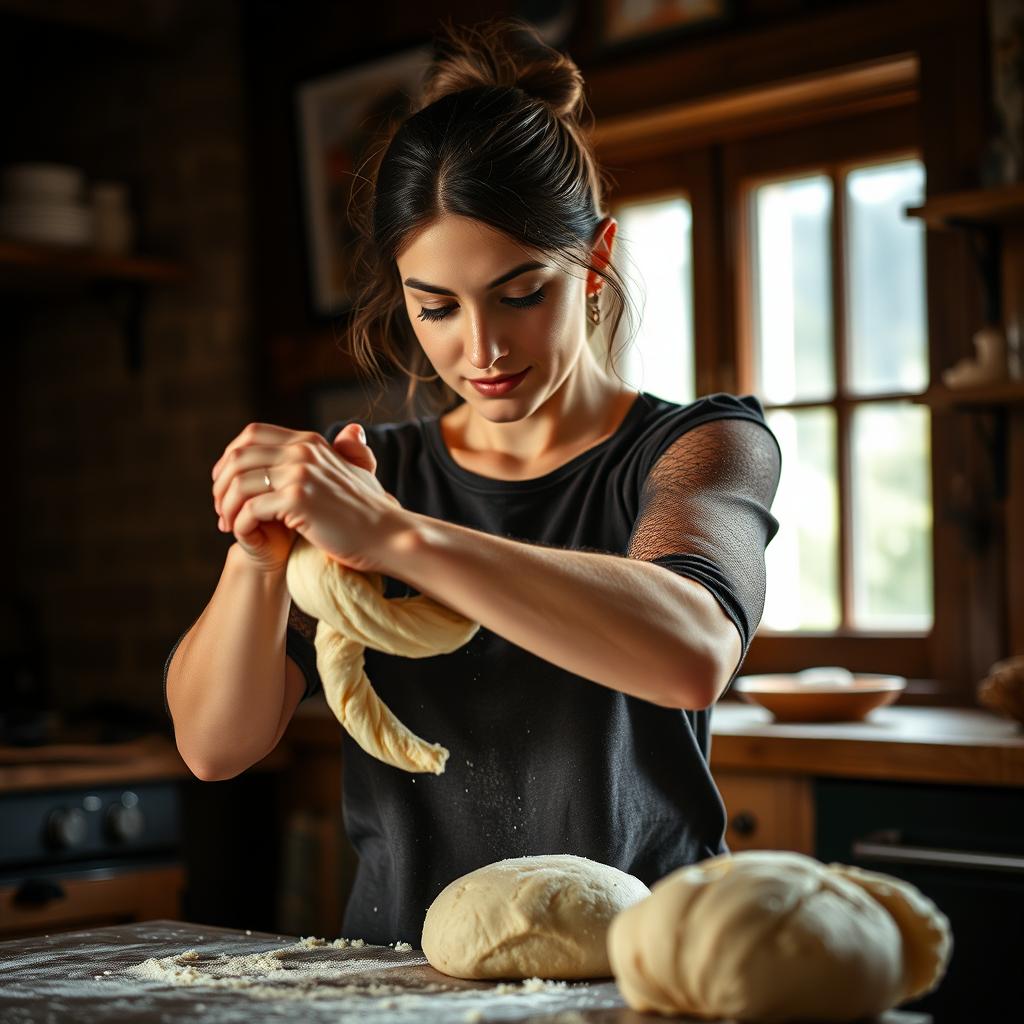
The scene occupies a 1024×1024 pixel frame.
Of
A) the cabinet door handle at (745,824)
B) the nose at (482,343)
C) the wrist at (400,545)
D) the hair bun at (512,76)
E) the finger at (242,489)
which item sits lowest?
the cabinet door handle at (745,824)

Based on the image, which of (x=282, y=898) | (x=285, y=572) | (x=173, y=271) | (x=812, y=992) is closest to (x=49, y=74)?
(x=173, y=271)

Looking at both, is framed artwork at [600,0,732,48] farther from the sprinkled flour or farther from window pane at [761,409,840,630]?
the sprinkled flour

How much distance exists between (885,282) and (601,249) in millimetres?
1372

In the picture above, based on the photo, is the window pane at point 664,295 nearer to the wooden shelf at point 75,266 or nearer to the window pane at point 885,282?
the window pane at point 885,282

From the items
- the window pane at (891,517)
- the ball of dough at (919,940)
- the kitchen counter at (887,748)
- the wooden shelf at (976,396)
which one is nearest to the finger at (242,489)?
the ball of dough at (919,940)

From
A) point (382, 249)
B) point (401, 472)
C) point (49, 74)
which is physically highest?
point (49, 74)

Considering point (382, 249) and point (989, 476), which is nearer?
point (382, 249)

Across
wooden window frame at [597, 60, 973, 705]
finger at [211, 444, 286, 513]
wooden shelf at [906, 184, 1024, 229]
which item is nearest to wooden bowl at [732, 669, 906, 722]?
wooden window frame at [597, 60, 973, 705]

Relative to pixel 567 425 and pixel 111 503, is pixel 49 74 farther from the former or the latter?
pixel 567 425

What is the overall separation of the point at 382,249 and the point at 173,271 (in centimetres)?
209

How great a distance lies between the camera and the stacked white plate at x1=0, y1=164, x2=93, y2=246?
125 inches

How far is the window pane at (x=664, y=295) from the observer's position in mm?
2914

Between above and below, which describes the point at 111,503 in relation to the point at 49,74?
below

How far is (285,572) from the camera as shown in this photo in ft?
3.99
